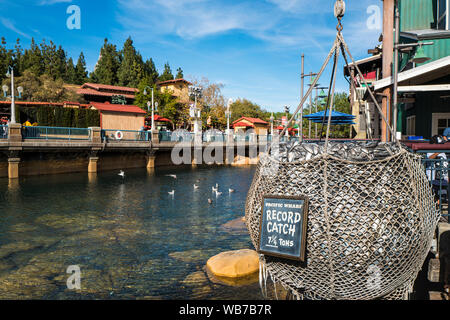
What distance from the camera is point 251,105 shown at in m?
85.9

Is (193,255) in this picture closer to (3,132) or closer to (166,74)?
(3,132)

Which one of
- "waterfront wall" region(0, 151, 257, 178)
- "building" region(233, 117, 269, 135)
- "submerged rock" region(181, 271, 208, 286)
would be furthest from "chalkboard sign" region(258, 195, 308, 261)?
"building" region(233, 117, 269, 135)

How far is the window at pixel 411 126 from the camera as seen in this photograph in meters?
14.4

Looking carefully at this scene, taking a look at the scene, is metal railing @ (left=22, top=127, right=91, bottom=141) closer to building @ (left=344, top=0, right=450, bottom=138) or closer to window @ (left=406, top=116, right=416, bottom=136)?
building @ (left=344, top=0, right=450, bottom=138)

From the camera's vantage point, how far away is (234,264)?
26.6 ft

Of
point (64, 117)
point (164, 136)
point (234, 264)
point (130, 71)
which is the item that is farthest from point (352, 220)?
point (130, 71)

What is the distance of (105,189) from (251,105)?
223 ft

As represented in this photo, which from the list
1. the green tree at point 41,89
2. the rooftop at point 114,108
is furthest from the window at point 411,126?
the green tree at point 41,89

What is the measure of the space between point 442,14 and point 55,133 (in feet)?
80.2

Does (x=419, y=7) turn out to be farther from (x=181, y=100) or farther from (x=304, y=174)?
(x=181, y=100)

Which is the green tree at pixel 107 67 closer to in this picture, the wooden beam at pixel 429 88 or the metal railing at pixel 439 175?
the wooden beam at pixel 429 88

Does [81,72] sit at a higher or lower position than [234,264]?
higher
